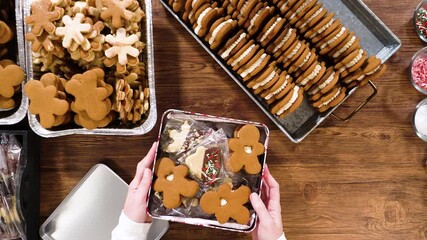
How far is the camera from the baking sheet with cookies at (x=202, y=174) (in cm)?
103

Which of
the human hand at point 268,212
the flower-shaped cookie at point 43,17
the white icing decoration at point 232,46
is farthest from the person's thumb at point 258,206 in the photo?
the flower-shaped cookie at point 43,17

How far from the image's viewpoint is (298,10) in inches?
44.3

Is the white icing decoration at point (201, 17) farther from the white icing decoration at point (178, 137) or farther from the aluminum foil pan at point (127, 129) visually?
the white icing decoration at point (178, 137)

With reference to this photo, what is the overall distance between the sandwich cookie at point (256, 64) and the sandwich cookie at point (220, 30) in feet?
0.27

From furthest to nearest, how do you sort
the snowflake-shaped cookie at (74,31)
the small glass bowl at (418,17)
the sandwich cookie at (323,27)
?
the small glass bowl at (418,17) < the sandwich cookie at (323,27) < the snowflake-shaped cookie at (74,31)

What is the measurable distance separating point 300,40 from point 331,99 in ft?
A: 0.52

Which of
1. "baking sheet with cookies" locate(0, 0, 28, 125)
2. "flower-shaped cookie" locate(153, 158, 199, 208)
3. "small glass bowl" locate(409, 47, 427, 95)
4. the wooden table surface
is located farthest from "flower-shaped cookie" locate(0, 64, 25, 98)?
"small glass bowl" locate(409, 47, 427, 95)

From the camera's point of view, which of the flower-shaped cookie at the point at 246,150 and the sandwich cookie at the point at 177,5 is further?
the sandwich cookie at the point at 177,5

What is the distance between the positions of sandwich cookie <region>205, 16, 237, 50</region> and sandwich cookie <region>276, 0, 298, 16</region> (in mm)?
111

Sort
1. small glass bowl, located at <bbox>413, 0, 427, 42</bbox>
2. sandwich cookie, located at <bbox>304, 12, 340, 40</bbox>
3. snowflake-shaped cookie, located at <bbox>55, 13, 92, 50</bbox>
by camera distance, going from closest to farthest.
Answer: snowflake-shaped cookie, located at <bbox>55, 13, 92, 50</bbox> → sandwich cookie, located at <bbox>304, 12, 340, 40</bbox> → small glass bowl, located at <bbox>413, 0, 427, 42</bbox>

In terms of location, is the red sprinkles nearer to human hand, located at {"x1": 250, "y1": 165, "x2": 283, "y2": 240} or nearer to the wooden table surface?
the wooden table surface

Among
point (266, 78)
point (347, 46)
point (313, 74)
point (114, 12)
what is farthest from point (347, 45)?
point (114, 12)

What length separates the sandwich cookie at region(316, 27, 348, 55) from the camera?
1.12 metres

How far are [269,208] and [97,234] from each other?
460 mm
